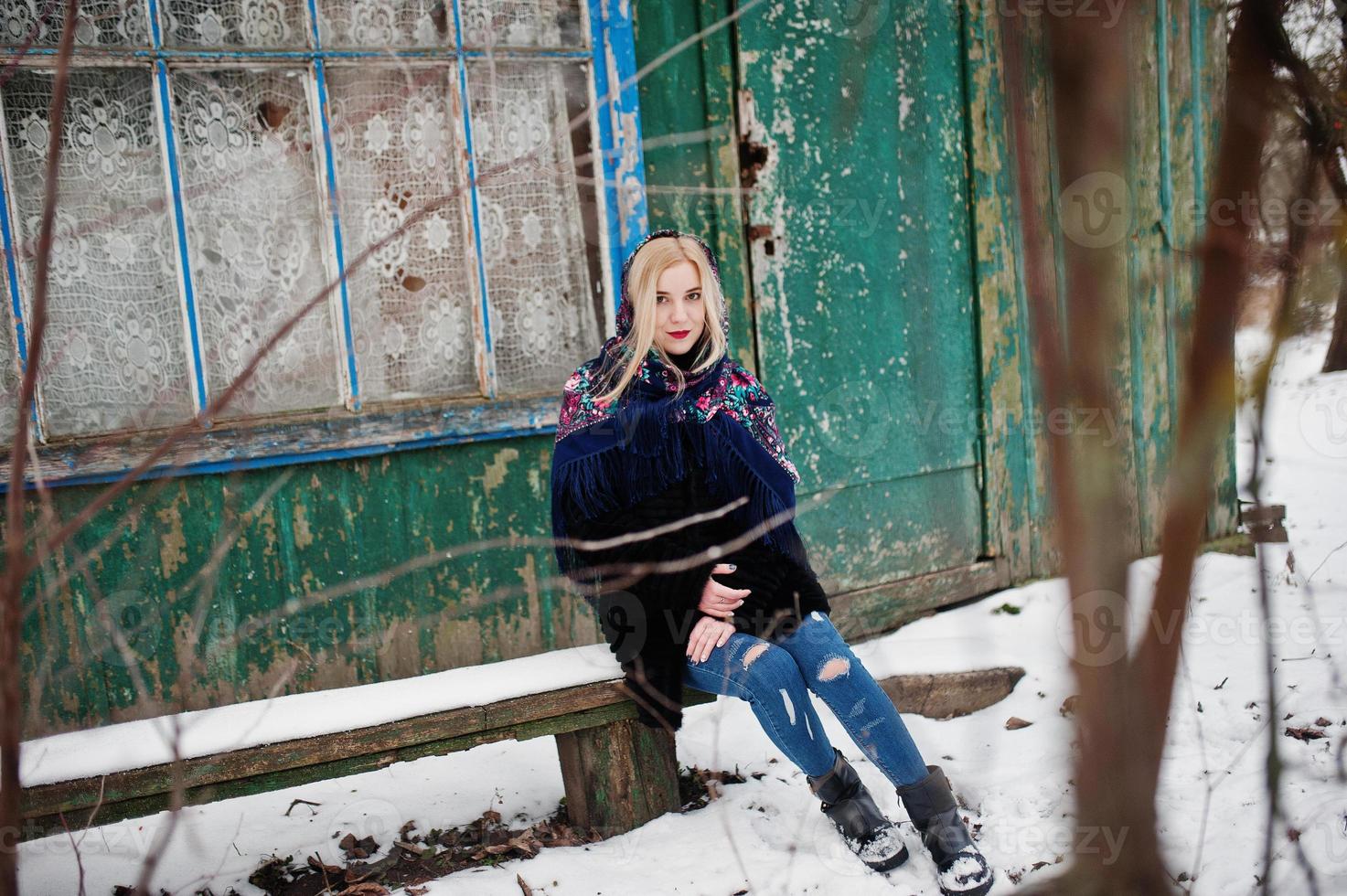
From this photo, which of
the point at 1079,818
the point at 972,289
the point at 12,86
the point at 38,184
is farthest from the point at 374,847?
the point at 972,289

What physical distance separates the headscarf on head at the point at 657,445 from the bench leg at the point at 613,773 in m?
0.44

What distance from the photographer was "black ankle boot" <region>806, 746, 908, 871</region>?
7.25 ft

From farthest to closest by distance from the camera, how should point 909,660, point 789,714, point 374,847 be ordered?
point 909,660, point 374,847, point 789,714

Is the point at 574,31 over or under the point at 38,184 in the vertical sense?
over

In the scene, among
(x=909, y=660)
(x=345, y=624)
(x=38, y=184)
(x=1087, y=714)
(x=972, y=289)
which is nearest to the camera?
(x=1087, y=714)

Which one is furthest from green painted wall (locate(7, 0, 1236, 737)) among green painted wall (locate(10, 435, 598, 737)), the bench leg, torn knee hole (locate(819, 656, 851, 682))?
torn knee hole (locate(819, 656, 851, 682))

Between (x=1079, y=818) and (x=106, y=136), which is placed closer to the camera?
(x=1079, y=818)

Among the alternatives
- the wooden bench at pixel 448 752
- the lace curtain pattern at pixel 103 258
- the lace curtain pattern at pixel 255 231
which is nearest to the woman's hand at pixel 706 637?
the wooden bench at pixel 448 752

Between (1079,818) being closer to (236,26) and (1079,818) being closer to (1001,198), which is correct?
(236,26)

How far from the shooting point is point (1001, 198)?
370 cm

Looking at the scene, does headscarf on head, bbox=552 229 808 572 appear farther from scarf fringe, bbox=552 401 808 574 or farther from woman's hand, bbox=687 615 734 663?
woman's hand, bbox=687 615 734 663

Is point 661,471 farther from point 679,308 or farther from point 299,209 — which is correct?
point 299,209

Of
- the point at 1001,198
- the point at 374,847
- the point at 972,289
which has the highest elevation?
the point at 1001,198

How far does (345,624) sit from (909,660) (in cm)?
179
